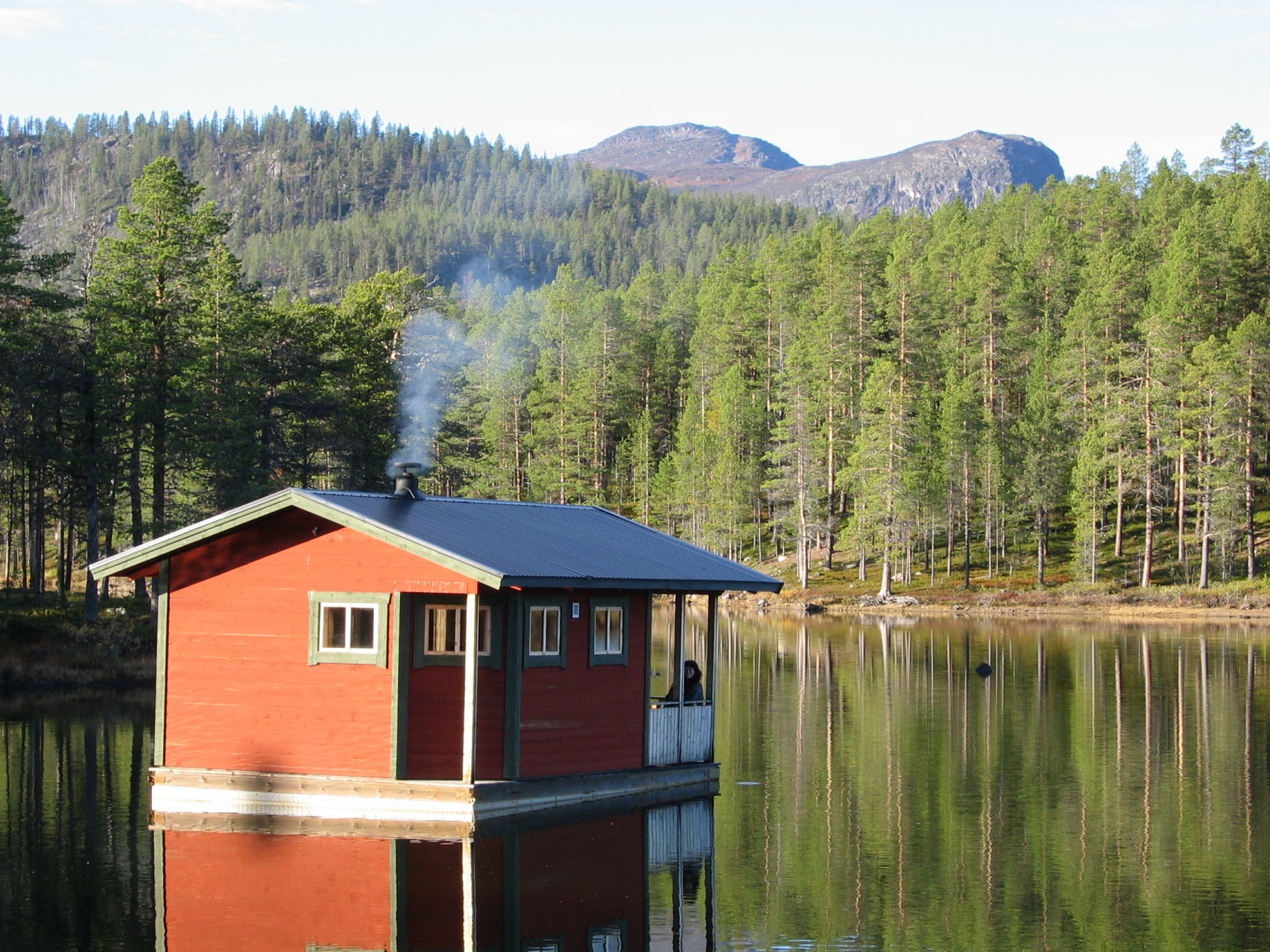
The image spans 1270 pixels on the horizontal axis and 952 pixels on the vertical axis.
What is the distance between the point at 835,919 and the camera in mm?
16906

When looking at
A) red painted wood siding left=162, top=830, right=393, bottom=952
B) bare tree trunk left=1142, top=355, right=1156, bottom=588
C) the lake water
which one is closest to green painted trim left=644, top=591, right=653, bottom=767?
the lake water

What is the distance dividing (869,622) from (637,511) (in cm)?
4205

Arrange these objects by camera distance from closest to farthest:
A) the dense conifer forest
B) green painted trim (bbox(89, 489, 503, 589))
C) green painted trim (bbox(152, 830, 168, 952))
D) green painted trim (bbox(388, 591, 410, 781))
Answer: green painted trim (bbox(152, 830, 168, 952))
green painted trim (bbox(89, 489, 503, 589))
green painted trim (bbox(388, 591, 410, 781))
the dense conifer forest

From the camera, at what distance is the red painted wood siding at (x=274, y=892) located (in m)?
15.8

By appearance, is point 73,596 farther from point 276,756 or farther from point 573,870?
point 573,870

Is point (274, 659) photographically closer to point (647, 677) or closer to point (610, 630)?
point (610, 630)

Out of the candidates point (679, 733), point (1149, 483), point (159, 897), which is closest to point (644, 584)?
point (679, 733)

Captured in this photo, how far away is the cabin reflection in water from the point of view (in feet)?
52.1

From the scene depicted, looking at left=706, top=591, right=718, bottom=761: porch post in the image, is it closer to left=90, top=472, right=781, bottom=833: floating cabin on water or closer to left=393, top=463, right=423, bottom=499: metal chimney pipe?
left=90, top=472, right=781, bottom=833: floating cabin on water

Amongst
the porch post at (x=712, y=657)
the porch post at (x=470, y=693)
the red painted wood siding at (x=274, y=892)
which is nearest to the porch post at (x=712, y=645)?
the porch post at (x=712, y=657)

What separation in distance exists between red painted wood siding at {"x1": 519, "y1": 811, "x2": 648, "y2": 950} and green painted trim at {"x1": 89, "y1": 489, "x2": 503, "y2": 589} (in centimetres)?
364

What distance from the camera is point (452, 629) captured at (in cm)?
2181

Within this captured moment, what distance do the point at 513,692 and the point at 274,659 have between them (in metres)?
3.57

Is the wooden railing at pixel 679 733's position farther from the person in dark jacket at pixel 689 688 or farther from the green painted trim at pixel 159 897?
the green painted trim at pixel 159 897
